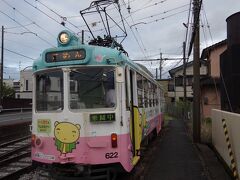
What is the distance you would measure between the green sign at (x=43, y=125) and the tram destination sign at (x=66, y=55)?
4.19 ft

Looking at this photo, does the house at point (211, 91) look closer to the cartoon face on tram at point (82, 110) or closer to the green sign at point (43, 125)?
the cartoon face on tram at point (82, 110)

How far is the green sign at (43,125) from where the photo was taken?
8078 mm

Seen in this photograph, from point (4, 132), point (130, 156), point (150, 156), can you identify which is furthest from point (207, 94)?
point (130, 156)

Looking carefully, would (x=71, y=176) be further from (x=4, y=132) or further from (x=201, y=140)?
(x=4, y=132)

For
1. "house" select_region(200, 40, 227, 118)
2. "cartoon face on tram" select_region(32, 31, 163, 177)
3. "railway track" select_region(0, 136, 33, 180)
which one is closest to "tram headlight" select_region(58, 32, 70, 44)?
"cartoon face on tram" select_region(32, 31, 163, 177)

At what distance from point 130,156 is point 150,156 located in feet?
15.8

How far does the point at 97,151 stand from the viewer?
25.4 feet

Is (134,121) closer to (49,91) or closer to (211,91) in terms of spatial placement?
(49,91)

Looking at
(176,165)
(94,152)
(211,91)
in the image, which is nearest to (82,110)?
(94,152)

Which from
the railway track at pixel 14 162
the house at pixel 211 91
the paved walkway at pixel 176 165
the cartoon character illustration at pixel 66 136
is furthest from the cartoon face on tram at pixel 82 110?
the house at pixel 211 91

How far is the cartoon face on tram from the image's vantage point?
7.76 m

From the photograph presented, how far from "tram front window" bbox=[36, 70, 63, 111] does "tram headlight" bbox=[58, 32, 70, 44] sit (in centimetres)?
69

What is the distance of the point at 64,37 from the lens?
8.37 metres

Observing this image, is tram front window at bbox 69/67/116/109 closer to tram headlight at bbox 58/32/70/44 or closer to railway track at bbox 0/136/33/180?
tram headlight at bbox 58/32/70/44
